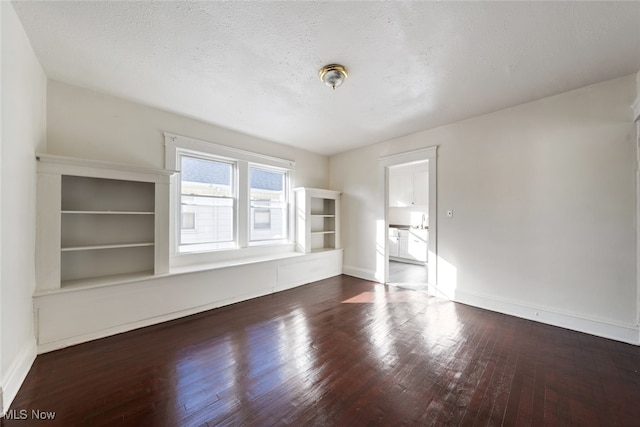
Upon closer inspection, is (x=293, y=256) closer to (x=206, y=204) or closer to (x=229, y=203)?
(x=229, y=203)

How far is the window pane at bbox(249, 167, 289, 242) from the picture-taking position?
4285 millimetres

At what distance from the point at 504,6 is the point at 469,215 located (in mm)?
2468

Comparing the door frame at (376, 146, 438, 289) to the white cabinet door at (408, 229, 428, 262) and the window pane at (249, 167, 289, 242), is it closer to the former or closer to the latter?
the window pane at (249, 167, 289, 242)

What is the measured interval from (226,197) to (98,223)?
1592mm

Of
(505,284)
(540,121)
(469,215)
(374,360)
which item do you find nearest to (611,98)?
(540,121)

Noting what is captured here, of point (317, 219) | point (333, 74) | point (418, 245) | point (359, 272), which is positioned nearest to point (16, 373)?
point (333, 74)

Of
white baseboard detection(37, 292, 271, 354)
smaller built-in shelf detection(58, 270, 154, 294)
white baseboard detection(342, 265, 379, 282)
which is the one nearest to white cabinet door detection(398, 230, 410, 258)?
white baseboard detection(342, 265, 379, 282)

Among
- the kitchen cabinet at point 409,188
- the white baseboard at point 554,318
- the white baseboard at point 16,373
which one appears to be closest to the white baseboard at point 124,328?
the white baseboard at point 16,373

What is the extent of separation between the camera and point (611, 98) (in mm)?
2459

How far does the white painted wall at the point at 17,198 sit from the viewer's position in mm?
1588

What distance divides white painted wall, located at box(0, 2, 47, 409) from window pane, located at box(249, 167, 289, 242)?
2.50m

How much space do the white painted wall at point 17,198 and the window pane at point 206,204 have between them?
4.77ft

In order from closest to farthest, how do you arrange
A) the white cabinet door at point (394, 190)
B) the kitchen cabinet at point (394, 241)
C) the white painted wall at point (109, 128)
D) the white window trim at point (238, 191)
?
the white painted wall at point (109, 128), the white window trim at point (238, 191), the kitchen cabinet at point (394, 241), the white cabinet door at point (394, 190)

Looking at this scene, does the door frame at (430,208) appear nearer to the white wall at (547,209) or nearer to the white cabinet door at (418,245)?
the white wall at (547,209)
